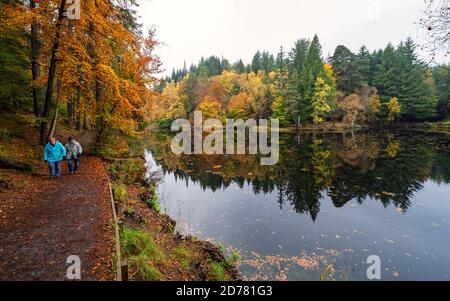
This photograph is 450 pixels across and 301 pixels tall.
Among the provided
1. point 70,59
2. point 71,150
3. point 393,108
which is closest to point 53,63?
point 70,59

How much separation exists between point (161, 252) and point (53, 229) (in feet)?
9.02

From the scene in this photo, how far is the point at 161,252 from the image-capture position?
23.6ft

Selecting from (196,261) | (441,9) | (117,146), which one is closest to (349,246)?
(196,261)

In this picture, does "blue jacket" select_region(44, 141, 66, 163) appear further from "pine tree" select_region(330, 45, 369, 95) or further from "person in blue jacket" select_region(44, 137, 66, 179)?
"pine tree" select_region(330, 45, 369, 95)

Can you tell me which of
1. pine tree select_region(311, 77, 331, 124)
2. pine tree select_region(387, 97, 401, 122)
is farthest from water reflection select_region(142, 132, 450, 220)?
pine tree select_region(387, 97, 401, 122)

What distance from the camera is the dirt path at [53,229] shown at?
503cm

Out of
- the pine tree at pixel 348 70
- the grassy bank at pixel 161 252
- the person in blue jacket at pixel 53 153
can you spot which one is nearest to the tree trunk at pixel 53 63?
the person in blue jacket at pixel 53 153

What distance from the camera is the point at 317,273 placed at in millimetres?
7824

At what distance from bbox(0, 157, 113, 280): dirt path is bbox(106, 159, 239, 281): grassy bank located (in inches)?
26.6

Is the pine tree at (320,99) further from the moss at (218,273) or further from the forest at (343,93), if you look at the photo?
the moss at (218,273)

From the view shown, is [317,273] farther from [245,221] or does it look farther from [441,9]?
[441,9]

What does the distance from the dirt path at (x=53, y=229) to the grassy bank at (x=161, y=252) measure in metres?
0.67

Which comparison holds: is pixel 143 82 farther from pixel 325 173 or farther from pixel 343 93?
pixel 343 93
